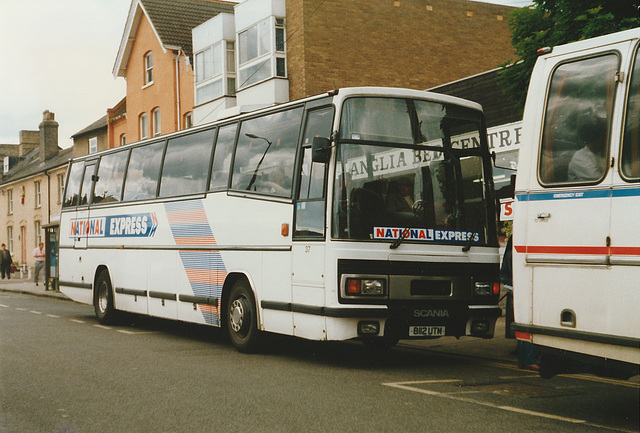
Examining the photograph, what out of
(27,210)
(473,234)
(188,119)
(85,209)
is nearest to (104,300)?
(85,209)

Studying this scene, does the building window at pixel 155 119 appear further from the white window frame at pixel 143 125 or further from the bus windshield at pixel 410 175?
the bus windshield at pixel 410 175

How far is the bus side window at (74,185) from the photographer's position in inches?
681

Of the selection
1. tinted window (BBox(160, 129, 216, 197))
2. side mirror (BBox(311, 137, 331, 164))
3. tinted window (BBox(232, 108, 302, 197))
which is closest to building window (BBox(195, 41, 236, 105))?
tinted window (BBox(160, 129, 216, 197))

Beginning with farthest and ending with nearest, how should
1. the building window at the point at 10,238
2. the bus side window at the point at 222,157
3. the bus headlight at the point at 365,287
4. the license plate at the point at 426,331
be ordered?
1. the building window at the point at 10,238
2. the bus side window at the point at 222,157
3. the license plate at the point at 426,331
4. the bus headlight at the point at 365,287

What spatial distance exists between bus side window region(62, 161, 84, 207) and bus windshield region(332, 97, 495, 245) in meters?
9.80

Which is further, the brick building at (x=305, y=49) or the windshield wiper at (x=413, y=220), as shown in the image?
the brick building at (x=305, y=49)

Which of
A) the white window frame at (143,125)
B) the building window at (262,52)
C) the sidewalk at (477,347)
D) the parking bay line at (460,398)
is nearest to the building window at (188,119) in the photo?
the white window frame at (143,125)

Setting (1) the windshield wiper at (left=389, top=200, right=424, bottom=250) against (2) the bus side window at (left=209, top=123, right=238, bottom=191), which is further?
(2) the bus side window at (left=209, top=123, right=238, bottom=191)

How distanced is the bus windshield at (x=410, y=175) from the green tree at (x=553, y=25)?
79.9 inches

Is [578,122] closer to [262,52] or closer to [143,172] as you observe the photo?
[143,172]

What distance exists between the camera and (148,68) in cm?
3875

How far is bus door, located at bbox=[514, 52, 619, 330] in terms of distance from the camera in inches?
233

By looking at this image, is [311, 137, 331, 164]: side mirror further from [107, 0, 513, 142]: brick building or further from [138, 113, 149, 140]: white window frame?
[138, 113, 149, 140]: white window frame

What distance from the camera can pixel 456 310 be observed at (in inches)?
370
